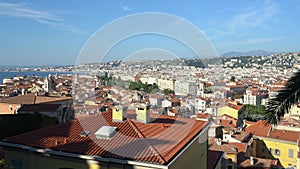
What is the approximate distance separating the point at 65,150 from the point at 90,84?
171 inches

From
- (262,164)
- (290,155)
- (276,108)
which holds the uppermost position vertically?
(276,108)

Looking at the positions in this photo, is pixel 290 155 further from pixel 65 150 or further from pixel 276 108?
pixel 65 150

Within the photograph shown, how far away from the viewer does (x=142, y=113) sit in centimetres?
675

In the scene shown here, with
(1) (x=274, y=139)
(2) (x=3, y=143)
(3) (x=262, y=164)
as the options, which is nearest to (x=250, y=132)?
(1) (x=274, y=139)

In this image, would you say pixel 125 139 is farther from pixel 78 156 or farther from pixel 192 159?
pixel 192 159

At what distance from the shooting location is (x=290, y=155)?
66.1 ft

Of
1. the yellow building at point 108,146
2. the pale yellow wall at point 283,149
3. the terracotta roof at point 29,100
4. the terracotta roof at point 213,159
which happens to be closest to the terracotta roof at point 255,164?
the terracotta roof at point 213,159

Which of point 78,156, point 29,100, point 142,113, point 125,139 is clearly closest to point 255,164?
point 142,113

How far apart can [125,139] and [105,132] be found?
18.5 inches

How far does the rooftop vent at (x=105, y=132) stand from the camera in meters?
5.63

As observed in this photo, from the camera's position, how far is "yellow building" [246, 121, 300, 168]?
2008 cm

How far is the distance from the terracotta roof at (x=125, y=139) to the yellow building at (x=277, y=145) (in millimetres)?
16053

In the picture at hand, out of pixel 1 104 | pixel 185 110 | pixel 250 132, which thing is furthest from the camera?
pixel 250 132

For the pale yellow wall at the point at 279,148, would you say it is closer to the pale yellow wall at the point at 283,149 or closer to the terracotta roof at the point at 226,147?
the pale yellow wall at the point at 283,149
